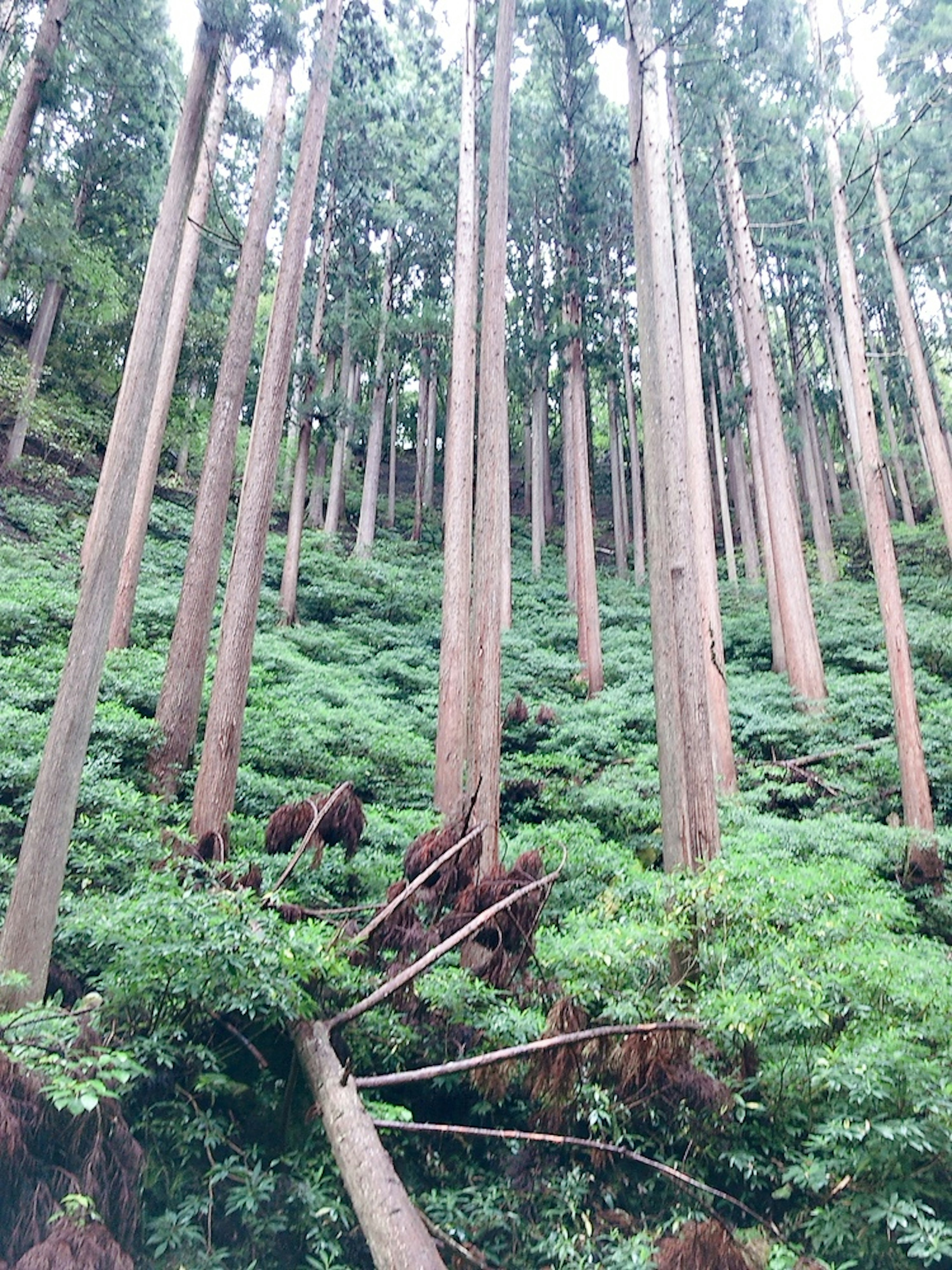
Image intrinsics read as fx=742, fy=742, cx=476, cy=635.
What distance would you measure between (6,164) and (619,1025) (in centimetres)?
1030

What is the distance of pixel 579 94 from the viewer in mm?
17844

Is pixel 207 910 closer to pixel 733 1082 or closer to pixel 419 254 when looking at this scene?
pixel 733 1082

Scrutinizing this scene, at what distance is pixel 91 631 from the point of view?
16.8 ft

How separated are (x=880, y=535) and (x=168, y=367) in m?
11.7

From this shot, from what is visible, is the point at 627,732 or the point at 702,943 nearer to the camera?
the point at 702,943

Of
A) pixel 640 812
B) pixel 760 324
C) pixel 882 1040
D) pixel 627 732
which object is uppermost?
pixel 760 324

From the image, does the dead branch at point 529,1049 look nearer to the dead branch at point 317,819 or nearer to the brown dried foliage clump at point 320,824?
the dead branch at point 317,819

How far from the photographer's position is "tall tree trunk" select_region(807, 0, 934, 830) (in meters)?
8.92

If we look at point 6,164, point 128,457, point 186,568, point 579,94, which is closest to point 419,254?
point 579,94

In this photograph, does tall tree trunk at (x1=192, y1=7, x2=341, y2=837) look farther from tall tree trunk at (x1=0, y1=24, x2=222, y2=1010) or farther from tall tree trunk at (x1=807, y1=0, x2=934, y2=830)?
tall tree trunk at (x1=807, y1=0, x2=934, y2=830)

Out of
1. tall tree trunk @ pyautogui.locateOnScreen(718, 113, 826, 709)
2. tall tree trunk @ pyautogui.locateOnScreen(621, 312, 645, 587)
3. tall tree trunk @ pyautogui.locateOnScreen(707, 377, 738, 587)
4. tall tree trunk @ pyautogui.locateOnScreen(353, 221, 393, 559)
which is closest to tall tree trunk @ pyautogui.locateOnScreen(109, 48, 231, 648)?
tall tree trunk @ pyautogui.locateOnScreen(353, 221, 393, 559)

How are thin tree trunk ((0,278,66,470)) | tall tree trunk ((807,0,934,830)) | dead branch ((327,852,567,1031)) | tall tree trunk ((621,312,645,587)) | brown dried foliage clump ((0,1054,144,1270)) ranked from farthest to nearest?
tall tree trunk ((621,312,645,587)), thin tree trunk ((0,278,66,470)), tall tree trunk ((807,0,934,830)), dead branch ((327,852,567,1031)), brown dried foliage clump ((0,1054,144,1270))

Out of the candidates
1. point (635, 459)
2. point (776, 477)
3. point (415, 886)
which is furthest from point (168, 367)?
point (635, 459)

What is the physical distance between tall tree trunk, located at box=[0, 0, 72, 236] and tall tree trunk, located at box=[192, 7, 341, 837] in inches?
108
